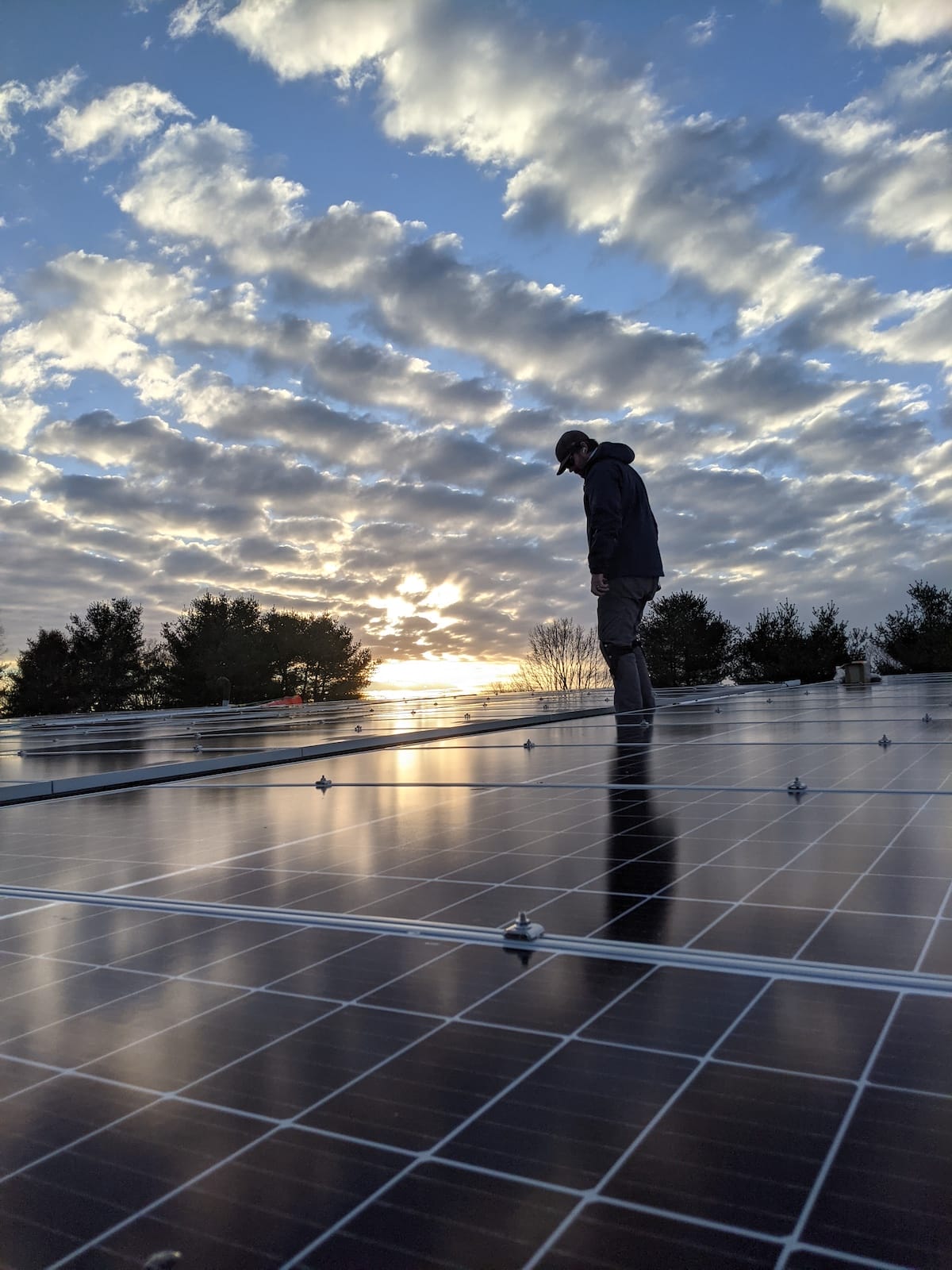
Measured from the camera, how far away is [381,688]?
54.9 metres

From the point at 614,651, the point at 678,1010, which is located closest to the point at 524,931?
the point at 678,1010

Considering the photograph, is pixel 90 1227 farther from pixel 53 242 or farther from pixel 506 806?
pixel 53 242

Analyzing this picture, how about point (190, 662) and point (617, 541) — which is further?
point (190, 662)

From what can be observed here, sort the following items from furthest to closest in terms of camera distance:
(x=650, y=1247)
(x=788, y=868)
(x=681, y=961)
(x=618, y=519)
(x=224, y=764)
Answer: (x=618, y=519), (x=224, y=764), (x=788, y=868), (x=681, y=961), (x=650, y=1247)

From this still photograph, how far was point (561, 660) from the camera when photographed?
2035 inches

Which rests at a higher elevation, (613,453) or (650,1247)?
(613,453)

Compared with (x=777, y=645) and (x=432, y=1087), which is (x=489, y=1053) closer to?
(x=432, y=1087)

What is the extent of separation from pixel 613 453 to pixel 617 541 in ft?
3.23

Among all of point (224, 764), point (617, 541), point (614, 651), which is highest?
point (617, 541)

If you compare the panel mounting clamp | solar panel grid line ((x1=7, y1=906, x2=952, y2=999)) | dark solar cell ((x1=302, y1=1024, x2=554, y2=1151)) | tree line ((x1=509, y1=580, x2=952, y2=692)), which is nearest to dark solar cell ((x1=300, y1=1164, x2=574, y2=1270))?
dark solar cell ((x1=302, y1=1024, x2=554, y2=1151))

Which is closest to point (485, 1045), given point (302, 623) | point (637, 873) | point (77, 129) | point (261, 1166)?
point (261, 1166)

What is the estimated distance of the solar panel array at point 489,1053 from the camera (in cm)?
120

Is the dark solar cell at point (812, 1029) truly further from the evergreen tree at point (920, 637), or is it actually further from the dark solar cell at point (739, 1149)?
the evergreen tree at point (920, 637)

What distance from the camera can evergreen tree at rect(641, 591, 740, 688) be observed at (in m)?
44.6
